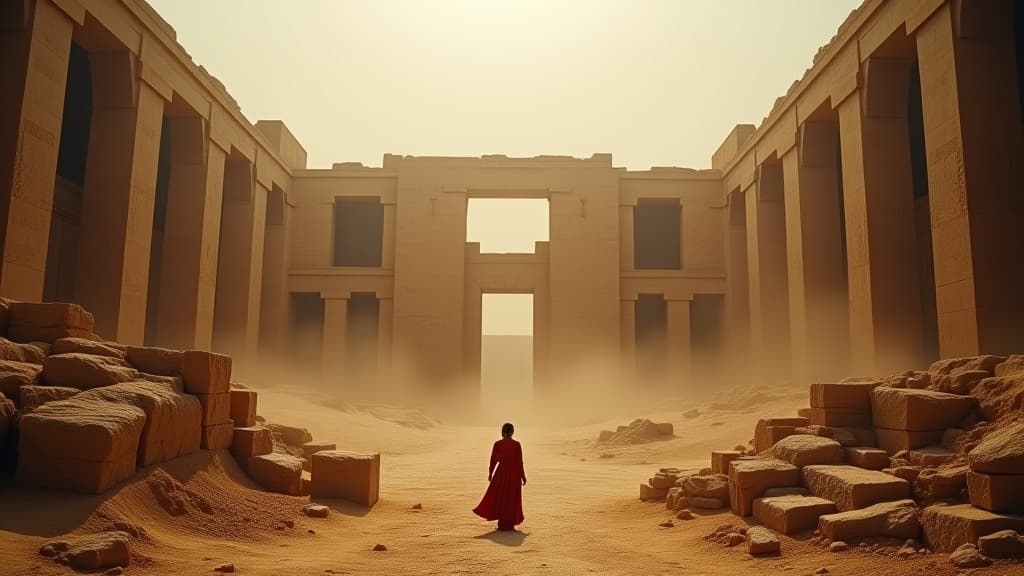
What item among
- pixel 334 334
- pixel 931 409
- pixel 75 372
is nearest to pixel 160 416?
pixel 75 372

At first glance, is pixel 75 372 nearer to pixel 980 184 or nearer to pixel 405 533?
pixel 405 533

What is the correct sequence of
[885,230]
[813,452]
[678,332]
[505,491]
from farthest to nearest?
[678,332]
[885,230]
[813,452]
[505,491]

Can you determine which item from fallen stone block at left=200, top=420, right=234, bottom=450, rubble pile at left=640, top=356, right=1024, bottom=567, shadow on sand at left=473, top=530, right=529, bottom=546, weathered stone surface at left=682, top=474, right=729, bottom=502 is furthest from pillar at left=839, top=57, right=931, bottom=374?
fallen stone block at left=200, top=420, right=234, bottom=450

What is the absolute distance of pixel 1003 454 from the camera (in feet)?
18.4

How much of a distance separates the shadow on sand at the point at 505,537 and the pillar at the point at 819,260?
45.0 ft

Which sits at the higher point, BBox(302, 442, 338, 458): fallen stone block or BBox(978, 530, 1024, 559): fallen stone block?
BBox(978, 530, 1024, 559): fallen stone block

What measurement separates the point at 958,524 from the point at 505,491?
3938mm

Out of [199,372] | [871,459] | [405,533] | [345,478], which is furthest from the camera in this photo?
[345,478]

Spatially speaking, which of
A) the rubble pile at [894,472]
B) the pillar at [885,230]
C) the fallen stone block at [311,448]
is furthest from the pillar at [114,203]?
the pillar at [885,230]

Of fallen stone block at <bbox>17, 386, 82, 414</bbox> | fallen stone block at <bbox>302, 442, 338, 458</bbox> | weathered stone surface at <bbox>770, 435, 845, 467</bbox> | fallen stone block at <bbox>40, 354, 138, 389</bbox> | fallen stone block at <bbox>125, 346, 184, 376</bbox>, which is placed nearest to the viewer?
fallen stone block at <bbox>17, 386, 82, 414</bbox>

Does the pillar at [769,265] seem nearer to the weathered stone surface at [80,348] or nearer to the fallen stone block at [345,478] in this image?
the fallen stone block at [345,478]

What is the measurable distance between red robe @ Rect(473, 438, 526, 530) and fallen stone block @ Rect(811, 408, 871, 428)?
3.59 metres

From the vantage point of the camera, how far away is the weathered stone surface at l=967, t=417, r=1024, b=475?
5.55 m

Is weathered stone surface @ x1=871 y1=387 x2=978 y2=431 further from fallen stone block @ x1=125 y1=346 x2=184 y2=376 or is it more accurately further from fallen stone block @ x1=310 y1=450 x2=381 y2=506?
fallen stone block @ x1=125 y1=346 x2=184 y2=376
